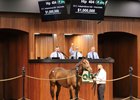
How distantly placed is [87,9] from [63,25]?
1695 mm

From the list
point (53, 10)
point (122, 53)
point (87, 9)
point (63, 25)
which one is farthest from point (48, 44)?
point (122, 53)

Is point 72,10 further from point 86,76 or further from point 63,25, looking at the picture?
point 86,76

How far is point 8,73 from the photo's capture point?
19.7m

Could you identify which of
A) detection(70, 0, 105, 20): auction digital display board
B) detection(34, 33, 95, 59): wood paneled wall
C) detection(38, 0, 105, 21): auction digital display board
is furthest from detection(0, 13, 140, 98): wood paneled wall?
detection(70, 0, 105, 20): auction digital display board

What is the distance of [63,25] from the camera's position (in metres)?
18.7

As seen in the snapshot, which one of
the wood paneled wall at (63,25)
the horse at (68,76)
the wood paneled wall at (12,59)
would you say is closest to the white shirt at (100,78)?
the horse at (68,76)

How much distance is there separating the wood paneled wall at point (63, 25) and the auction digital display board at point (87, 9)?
1.50 meters

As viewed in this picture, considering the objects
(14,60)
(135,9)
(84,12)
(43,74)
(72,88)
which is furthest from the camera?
(135,9)

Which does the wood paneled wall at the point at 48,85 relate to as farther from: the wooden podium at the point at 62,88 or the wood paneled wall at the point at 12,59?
the wood paneled wall at the point at 12,59

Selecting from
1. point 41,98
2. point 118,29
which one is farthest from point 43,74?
point 118,29

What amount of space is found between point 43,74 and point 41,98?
36.8 inches

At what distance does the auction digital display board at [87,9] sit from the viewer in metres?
17.2

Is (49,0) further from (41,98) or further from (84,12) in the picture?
(41,98)

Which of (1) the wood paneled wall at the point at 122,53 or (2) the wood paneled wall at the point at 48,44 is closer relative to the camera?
(2) the wood paneled wall at the point at 48,44
